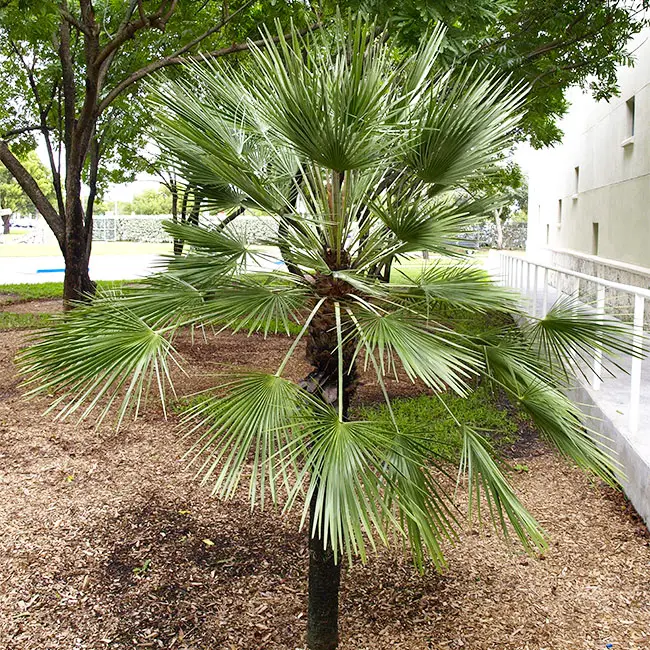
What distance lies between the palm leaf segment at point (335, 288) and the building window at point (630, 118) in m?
8.95

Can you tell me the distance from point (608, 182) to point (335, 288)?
1045 centimetres

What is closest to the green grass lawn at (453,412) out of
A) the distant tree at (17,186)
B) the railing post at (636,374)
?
the railing post at (636,374)

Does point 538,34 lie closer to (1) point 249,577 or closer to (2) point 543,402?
(2) point 543,402

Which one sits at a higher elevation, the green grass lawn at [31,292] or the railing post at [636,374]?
the railing post at [636,374]

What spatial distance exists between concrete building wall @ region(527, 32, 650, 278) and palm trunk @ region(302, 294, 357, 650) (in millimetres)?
7199

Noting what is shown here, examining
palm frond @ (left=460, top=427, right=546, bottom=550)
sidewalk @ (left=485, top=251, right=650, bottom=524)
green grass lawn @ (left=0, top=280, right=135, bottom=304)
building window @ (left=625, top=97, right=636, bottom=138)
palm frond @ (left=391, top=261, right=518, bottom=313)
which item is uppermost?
building window @ (left=625, top=97, right=636, bottom=138)

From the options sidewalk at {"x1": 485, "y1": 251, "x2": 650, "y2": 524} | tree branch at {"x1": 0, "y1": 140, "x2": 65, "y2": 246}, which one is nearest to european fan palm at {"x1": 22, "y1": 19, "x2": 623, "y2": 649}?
sidewalk at {"x1": 485, "y1": 251, "x2": 650, "y2": 524}

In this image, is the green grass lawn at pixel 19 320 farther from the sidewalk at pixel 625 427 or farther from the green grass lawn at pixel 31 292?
the sidewalk at pixel 625 427

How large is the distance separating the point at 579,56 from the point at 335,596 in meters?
7.98

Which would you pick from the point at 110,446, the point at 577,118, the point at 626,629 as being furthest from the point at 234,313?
the point at 577,118

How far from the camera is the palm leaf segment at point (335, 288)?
2430 mm

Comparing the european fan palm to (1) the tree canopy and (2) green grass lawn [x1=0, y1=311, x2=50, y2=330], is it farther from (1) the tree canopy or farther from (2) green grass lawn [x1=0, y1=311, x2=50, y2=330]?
(2) green grass lawn [x1=0, y1=311, x2=50, y2=330]

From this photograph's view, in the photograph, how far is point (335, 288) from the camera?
113 inches

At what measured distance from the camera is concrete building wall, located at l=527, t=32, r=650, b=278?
970 centimetres
